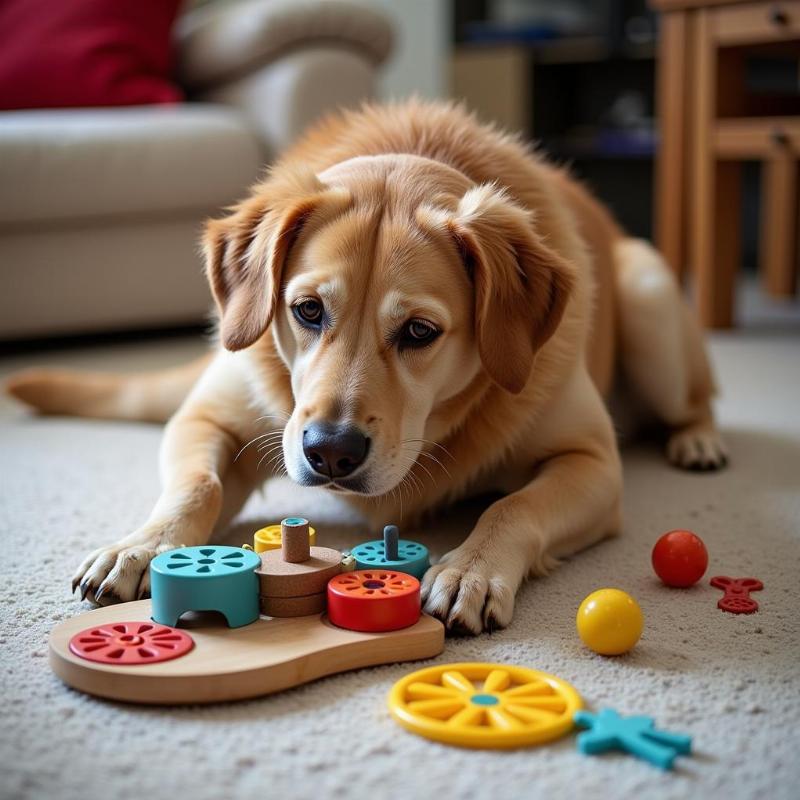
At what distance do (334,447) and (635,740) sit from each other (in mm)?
556

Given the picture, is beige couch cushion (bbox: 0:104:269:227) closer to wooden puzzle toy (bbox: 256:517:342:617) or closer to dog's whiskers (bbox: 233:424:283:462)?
dog's whiskers (bbox: 233:424:283:462)

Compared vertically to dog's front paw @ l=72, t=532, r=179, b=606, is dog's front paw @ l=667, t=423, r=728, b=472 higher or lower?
lower

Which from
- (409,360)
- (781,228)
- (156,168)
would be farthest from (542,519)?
(781,228)

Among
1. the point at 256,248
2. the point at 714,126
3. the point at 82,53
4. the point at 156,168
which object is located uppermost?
the point at 82,53

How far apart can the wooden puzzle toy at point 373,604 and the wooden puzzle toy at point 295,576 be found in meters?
0.03

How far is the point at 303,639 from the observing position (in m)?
1.27

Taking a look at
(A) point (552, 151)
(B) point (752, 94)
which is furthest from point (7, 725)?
(A) point (552, 151)

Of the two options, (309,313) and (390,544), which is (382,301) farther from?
(390,544)

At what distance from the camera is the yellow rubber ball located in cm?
130

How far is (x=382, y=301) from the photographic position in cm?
154

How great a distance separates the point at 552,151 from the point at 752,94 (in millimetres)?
2300

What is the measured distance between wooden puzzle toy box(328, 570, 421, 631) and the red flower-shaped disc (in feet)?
0.61

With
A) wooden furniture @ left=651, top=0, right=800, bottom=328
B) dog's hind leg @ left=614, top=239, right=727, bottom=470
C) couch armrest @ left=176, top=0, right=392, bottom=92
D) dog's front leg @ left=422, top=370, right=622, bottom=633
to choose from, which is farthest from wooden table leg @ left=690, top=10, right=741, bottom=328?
dog's front leg @ left=422, top=370, right=622, bottom=633

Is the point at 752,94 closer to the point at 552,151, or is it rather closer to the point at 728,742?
the point at 552,151
